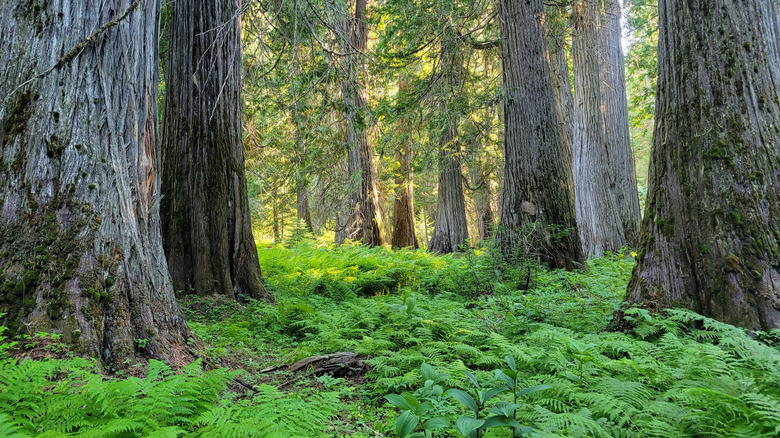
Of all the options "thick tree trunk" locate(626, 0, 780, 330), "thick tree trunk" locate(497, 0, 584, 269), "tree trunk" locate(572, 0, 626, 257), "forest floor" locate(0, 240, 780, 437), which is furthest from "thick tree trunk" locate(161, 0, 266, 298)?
"tree trunk" locate(572, 0, 626, 257)

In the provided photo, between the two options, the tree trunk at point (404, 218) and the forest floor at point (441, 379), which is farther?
the tree trunk at point (404, 218)

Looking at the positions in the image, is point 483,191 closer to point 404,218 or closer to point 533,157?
point 404,218

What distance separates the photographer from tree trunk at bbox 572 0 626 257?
918cm

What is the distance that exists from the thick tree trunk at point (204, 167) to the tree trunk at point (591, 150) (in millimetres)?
7194

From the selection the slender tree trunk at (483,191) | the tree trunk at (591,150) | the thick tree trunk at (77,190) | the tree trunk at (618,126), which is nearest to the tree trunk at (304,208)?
the slender tree trunk at (483,191)

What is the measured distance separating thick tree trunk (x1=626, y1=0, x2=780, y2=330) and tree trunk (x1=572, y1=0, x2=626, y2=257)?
19.4 ft

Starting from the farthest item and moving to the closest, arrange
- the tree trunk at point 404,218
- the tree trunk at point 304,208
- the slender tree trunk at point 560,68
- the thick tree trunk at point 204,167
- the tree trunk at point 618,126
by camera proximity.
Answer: the tree trunk at point 304,208, the tree trunk at point 404,218, the slender tree trunk at point 560,68, the tree trunk at point 618,126, the thick tree trunk at point 204,167

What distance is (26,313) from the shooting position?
7.93 ft

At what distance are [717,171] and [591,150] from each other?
21.4 feet

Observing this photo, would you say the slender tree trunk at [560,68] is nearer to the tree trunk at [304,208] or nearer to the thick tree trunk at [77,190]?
the tree trunk at [304,208]

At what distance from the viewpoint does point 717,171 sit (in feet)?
10.8

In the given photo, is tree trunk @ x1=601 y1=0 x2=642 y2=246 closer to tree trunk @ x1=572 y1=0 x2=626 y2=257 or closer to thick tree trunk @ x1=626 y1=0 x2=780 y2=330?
tree trunk @ x1=572 y1=0 x2=626 y2=257

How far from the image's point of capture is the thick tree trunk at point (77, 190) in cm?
251

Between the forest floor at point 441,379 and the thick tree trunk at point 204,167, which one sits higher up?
the thick tree trunk at point 204,167
